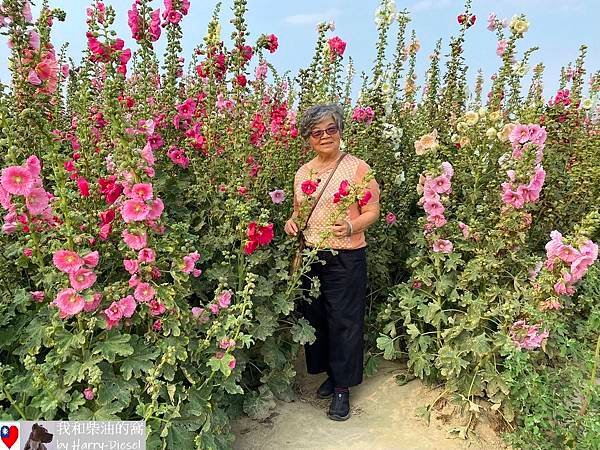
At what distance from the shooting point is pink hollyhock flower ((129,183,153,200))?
2428 mm

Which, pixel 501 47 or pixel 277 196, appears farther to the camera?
pixel 501 47

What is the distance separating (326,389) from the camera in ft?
12.7

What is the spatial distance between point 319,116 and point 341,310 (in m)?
1.20

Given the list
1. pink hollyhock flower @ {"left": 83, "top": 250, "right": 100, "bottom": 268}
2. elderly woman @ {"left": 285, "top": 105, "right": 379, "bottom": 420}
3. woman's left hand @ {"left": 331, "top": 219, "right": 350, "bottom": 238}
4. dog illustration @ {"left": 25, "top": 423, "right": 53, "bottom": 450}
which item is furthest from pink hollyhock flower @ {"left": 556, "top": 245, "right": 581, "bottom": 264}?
dog illustration @ {"left": 25, "top": 423, "right": 53, "bottom": 450}

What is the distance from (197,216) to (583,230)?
2.14 meters

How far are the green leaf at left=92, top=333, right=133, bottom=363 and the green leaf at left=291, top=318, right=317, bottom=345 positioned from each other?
1.08 metres

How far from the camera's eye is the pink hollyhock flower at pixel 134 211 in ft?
7.98

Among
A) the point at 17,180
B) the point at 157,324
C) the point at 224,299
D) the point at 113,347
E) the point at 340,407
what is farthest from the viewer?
the point at 340,407

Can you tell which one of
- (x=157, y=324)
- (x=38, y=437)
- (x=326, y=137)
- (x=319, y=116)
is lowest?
(x=38, y=437)

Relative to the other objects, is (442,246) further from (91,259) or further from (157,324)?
(91,259)

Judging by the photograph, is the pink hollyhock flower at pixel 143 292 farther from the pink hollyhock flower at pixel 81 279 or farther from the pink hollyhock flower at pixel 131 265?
the pink hollyhock flower at pixel 81 279

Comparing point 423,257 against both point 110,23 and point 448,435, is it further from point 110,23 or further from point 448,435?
point 110,23

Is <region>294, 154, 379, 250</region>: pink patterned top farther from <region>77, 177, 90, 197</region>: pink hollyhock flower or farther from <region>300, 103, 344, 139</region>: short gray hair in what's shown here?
<region>77, 177, 90, 197</region>: pink hollyhock flower

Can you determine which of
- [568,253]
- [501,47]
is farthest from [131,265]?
[501,47]
